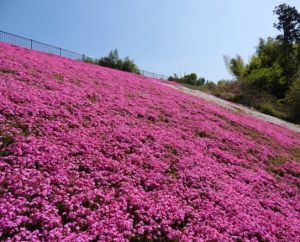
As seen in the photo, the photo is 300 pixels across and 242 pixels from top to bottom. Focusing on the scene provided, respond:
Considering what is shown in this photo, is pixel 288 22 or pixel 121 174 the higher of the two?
pixel 288 22

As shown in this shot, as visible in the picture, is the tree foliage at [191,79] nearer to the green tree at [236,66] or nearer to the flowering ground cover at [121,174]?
the green tree at [236,66]

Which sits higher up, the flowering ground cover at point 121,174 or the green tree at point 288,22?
the green tree at point 288,22

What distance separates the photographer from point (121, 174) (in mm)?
8648

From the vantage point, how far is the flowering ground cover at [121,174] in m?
6.42

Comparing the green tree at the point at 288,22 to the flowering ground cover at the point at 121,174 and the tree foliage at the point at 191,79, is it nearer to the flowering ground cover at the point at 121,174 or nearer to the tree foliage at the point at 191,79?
the tree foliage at the point at 191,79

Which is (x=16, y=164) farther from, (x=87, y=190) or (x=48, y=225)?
(x=48, y=225)

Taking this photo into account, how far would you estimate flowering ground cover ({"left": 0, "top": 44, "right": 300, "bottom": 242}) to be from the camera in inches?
253

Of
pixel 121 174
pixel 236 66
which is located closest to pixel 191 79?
pixel 236 66

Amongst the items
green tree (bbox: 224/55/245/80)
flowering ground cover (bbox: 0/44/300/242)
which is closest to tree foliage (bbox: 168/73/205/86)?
green tree (bbox: 224/55/245/80)

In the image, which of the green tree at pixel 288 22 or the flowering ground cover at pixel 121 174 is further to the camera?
the green tree at pixel 288 22

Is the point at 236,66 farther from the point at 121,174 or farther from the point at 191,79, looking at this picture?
the point at 121,174

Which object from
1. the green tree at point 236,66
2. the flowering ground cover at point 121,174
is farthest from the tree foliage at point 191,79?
the flowering ground cover at point 121,174

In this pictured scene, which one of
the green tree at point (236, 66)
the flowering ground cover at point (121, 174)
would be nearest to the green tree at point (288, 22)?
the green tree at point (236, 66)

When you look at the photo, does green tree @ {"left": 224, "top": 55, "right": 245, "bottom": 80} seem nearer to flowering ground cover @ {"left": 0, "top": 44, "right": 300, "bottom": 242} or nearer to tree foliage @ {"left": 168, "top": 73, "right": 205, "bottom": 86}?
tree foliage @ {"left": 168, "top": 73, "right": 205, "bottom": 86}
